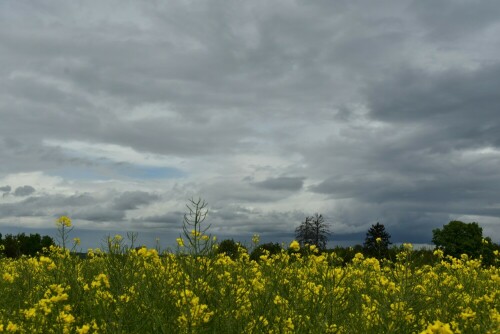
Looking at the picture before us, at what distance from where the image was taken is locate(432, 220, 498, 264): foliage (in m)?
27.6

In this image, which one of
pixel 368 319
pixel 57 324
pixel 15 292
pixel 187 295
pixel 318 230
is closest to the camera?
pixel 187 295

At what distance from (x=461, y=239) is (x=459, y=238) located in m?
0.13

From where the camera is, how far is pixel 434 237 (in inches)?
1147

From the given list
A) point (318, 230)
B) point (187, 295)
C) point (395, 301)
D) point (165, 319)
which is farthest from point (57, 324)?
point (318, 230)

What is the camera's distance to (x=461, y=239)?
2803 centimetres

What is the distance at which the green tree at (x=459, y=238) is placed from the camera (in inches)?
1089

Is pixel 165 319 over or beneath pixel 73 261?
beneath

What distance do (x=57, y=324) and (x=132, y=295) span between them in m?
1.11

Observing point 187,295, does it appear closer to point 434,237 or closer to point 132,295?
point 132,295

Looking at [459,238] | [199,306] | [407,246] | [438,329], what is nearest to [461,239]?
[459,238]

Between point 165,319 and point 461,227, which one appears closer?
point 165,319

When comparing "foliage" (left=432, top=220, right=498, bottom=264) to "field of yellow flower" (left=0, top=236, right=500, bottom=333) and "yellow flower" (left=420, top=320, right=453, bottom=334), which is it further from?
"yellow flower" (left=420, top=320, right=453, bottom=334)

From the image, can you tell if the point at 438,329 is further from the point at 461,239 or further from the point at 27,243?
the point at 27,243

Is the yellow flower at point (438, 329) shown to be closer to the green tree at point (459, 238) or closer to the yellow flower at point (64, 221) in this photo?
the yellow flower at point (64, 221)
